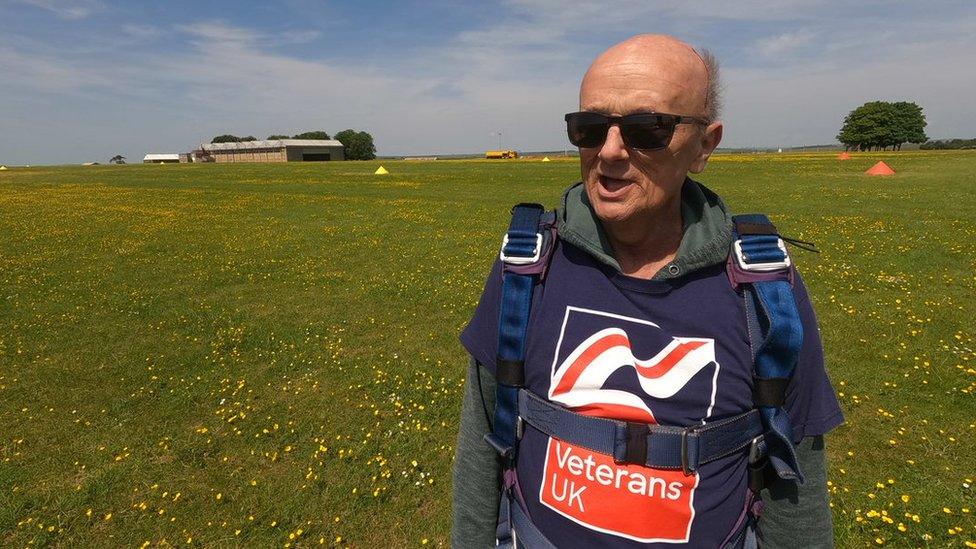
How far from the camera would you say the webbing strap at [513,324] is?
79.7 inches

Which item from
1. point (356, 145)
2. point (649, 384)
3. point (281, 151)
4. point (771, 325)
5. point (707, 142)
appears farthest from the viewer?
point (356, 145)

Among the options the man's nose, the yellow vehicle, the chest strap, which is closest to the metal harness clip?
the man's nose

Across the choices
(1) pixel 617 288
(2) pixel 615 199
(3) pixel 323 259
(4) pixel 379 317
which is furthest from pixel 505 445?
(3) pixel 323 259

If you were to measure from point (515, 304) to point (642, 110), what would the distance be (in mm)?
908

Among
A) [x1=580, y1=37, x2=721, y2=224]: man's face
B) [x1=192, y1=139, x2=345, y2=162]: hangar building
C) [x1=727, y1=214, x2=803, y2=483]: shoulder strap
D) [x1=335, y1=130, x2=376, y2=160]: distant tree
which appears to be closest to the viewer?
[x1=727, y1=214, x2=803, y2=483]: shoulder strap

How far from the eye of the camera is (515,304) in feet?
6.64

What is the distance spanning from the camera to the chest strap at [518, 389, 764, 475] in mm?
1859

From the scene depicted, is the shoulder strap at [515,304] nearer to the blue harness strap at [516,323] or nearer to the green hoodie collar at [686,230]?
the blue harness strap at [516,323]

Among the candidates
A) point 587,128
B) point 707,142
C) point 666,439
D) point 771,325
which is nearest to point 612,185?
point 587,128

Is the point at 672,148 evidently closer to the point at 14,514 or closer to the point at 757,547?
the point at 757,547

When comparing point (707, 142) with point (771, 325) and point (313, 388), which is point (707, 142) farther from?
point (313, 388)

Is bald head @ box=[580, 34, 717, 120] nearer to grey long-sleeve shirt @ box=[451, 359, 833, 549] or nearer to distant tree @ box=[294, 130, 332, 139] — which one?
grey long-sleeve shirt @ box=[451, 359, 833, 549]

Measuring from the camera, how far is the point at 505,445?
2.17m

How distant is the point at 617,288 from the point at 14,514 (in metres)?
6.99
